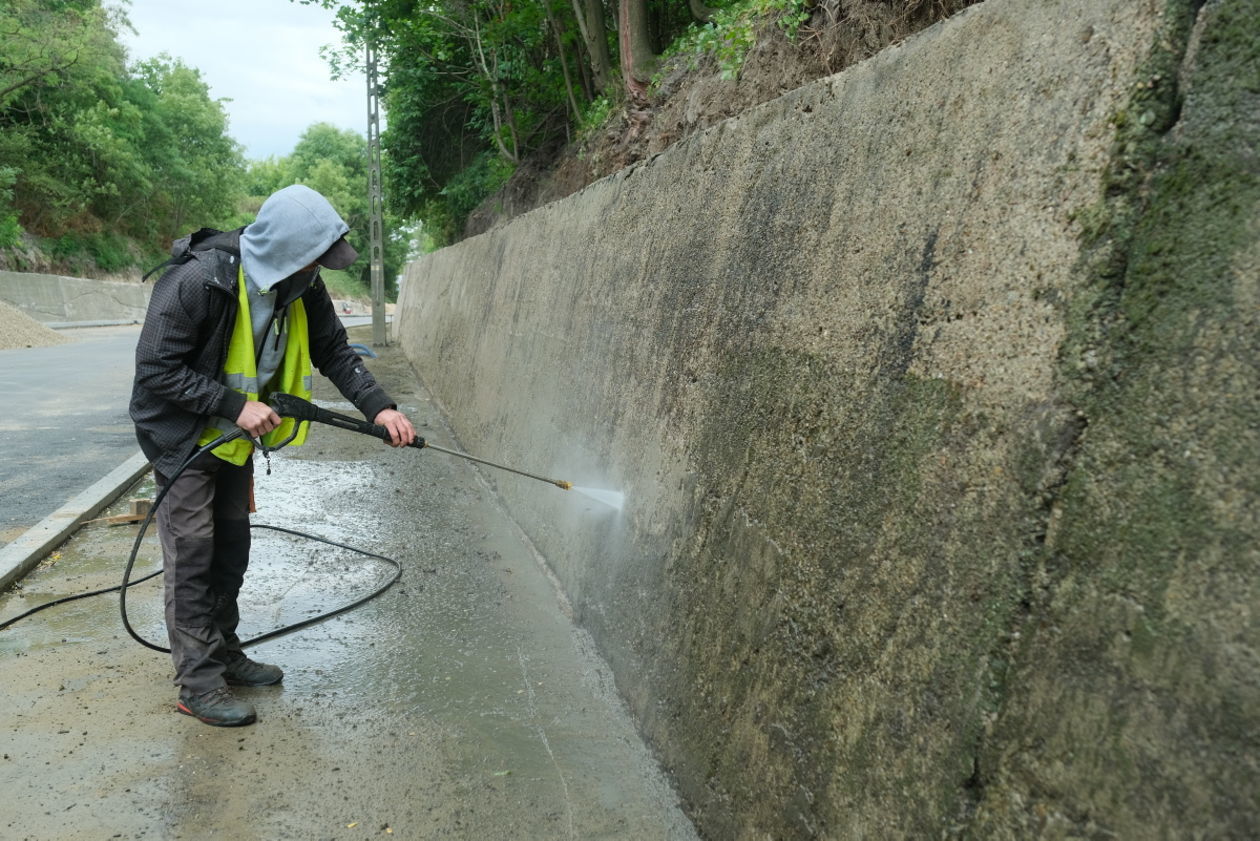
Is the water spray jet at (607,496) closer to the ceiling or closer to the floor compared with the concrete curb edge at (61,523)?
closer to the ceiling

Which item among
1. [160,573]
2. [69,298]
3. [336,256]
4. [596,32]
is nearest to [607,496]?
[336,256]

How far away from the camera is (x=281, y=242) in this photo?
3303mm

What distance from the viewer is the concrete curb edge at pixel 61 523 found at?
4789 millimetres

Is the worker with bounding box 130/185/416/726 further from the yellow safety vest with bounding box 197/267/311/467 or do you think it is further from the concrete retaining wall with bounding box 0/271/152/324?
the concrete retaining wall with bounding box 0/271/152/324

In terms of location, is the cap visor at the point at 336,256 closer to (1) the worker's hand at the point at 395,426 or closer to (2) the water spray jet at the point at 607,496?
(1) the worker's hand at the point at 395,426

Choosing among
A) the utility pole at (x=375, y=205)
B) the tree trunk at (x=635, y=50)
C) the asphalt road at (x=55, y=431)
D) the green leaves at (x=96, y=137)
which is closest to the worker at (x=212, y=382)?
the asphalt road at (x=55, y=431)

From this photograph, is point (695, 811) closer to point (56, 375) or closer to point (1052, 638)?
point (1052, 638)

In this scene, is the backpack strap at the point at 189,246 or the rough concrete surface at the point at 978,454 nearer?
the rough concrete surface at the point at 978,454

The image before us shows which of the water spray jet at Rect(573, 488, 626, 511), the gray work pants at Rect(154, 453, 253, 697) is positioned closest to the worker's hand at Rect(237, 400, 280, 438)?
the gray work pants at Rect(154, 453, 253, 697)

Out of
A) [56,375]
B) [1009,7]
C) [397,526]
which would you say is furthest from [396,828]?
[56,375]

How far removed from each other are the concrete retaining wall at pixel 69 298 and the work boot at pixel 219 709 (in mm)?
31000

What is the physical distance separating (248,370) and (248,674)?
129 cm

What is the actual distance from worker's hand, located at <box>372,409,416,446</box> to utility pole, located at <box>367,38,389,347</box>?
59.3 feet

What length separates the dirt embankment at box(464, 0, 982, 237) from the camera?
3.85 metres
